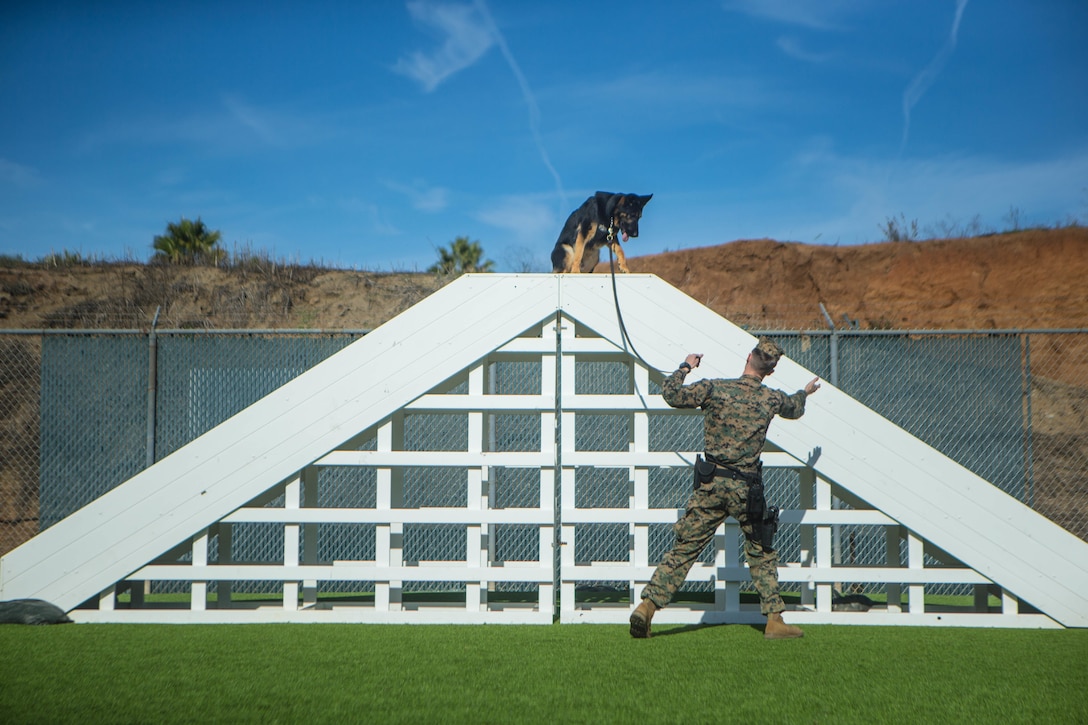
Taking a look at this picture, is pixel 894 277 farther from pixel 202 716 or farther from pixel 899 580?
pixel 202 716

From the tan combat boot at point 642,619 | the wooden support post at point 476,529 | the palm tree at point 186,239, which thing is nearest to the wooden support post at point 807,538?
the tan combat boot at point 642,619

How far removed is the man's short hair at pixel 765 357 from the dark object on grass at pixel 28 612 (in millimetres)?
5337

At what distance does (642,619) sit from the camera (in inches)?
244

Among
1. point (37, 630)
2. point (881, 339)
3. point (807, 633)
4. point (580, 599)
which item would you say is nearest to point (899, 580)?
point (807, 633)

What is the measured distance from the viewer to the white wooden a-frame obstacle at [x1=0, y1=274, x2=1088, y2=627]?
6672mm

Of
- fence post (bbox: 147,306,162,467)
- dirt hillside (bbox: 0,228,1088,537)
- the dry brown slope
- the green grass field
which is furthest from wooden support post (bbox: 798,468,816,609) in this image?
the dry brown slope

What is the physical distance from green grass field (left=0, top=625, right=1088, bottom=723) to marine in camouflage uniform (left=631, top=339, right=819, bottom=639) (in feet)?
0.96

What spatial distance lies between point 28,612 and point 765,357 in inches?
217

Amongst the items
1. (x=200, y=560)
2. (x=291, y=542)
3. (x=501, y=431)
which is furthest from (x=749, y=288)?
(x=200, y=560)

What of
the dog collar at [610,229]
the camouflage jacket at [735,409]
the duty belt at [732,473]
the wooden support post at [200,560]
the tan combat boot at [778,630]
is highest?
the dog collar at [610,229]

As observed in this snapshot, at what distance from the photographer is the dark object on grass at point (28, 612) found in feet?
21.5

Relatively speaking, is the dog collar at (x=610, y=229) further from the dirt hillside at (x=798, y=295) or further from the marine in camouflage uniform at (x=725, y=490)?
the dirt hillside at (x=798, y=295)

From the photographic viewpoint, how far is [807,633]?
6.55 metres

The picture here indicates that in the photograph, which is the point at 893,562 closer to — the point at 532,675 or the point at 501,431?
the point at 532,675
